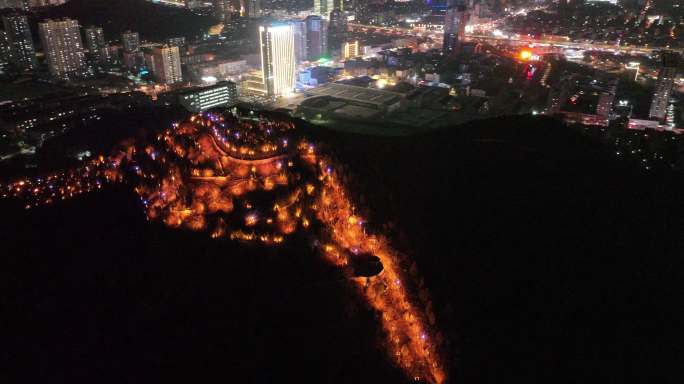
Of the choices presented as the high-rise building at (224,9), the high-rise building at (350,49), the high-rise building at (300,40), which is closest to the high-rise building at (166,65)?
the high-rise building at (300,40)

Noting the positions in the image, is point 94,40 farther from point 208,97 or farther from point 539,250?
point 539,250

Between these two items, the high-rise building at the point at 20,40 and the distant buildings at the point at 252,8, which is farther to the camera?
the distant buildings at the point at 252,8

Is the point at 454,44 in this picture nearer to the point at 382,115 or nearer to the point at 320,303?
the point at 382,115

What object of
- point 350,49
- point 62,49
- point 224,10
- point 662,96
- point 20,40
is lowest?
point 662,96

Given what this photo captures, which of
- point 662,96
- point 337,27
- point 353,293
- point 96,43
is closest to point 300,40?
point 337,27

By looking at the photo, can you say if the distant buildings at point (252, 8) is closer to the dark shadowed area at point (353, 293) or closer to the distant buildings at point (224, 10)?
the distant buildings at point (224, 10)

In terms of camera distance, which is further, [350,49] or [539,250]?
[350,49]

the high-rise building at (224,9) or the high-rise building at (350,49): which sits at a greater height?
the high-rise building at (224,9)

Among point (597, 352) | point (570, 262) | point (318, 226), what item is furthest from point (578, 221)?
point (318, 226)
